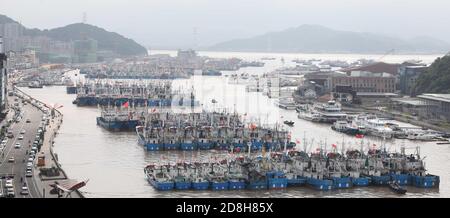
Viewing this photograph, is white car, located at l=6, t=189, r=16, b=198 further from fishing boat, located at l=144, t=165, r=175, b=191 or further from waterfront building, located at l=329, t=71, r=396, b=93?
waterfront building, located at l=329, t=71, r=396, b=93

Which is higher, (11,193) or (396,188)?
(11,193)

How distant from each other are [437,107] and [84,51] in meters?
26.0

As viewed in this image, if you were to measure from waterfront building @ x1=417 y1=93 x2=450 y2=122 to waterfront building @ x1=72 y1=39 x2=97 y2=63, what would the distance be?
2483 centimetres

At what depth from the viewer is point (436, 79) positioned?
14914 mm

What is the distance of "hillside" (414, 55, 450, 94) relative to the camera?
47.5 feet

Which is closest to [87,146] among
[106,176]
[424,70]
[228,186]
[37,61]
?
[106,176]

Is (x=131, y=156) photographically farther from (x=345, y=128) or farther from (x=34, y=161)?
(x=345, y=128)

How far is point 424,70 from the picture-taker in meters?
16.5

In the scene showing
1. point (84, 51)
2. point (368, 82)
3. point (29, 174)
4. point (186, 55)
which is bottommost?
point (29, 174)

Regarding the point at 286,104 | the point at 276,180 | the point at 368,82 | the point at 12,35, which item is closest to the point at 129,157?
the point at 276,180

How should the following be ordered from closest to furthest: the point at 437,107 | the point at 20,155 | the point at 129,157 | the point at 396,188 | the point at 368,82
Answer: the point at 396,188
the point at 20,155
the point at 129,157
the point at 437,107
the point at 368,82

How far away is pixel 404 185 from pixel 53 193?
10.5 feet
